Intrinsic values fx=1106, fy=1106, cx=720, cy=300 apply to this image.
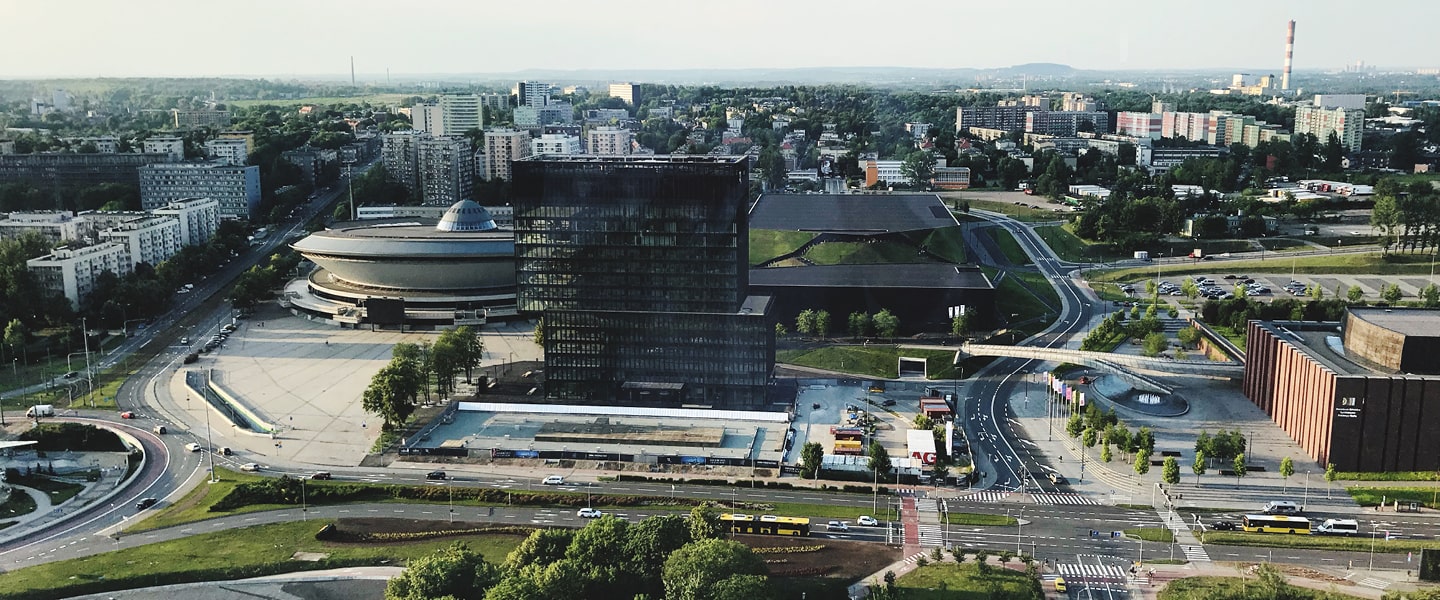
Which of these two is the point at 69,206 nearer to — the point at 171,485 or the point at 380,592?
the point at 171,485

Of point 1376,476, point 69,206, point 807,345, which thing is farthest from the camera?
point 69,206

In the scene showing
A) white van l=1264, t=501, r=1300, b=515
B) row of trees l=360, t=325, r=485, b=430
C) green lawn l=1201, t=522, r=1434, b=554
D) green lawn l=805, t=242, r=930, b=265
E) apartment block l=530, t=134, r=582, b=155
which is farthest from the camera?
apartment block l=530, t=134, r=582, b=155

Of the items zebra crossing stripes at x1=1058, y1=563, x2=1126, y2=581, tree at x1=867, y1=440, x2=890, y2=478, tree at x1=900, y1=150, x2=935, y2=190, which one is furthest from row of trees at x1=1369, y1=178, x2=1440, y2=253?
zebra crossing stripes at x1=1058, y1=563, x2=1126, y2=581

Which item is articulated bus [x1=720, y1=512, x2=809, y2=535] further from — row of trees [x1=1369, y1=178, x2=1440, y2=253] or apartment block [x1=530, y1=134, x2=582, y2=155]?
apartment block [x1=530, y1=134, x2=582, y2=155]

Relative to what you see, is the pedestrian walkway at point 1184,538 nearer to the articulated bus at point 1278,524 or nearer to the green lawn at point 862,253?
the articulated bus at point 1278,524

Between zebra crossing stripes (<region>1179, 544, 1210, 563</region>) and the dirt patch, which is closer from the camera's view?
the dirt patch

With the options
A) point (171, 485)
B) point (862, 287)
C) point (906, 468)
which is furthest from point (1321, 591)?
point (171, 485)

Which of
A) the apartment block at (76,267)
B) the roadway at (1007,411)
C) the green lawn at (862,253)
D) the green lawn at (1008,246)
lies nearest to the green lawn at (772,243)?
the green lawn at (862,253)
